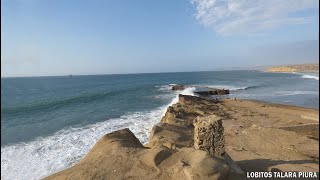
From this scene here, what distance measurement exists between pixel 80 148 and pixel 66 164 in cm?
265

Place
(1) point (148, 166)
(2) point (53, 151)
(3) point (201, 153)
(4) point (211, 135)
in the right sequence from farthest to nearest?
(2) point (53, 151)
(4) point (211, 135)
(1) point (148, 166)
(3) point (201, 153)

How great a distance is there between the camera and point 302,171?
10914mm

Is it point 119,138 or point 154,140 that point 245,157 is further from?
point 119,138

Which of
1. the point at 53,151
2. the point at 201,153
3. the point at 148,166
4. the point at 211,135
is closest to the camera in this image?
the point at 201,153

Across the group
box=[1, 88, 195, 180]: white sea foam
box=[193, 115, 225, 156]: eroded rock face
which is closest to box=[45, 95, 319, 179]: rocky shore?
box=[193, 115, 225, 156]: eroded rock face

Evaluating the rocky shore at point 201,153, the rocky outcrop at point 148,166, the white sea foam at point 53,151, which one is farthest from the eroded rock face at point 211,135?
the white sea foam at point 53,151

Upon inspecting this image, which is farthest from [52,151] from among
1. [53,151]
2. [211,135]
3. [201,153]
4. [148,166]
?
[201,153]

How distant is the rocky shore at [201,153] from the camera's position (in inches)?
326

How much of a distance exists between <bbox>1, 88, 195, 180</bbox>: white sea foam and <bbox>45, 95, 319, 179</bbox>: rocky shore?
4.58 meters

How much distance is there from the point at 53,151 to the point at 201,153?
11.7 metres

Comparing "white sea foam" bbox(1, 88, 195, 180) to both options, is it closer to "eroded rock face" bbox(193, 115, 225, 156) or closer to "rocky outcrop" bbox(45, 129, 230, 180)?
"rocky outcrop" bbox(45, 129, 230, 180)

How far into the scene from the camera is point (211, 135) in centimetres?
981

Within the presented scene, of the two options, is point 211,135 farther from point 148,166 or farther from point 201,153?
point 148,166

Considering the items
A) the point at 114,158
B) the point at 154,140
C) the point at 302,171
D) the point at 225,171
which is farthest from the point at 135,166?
the point at 302,171
